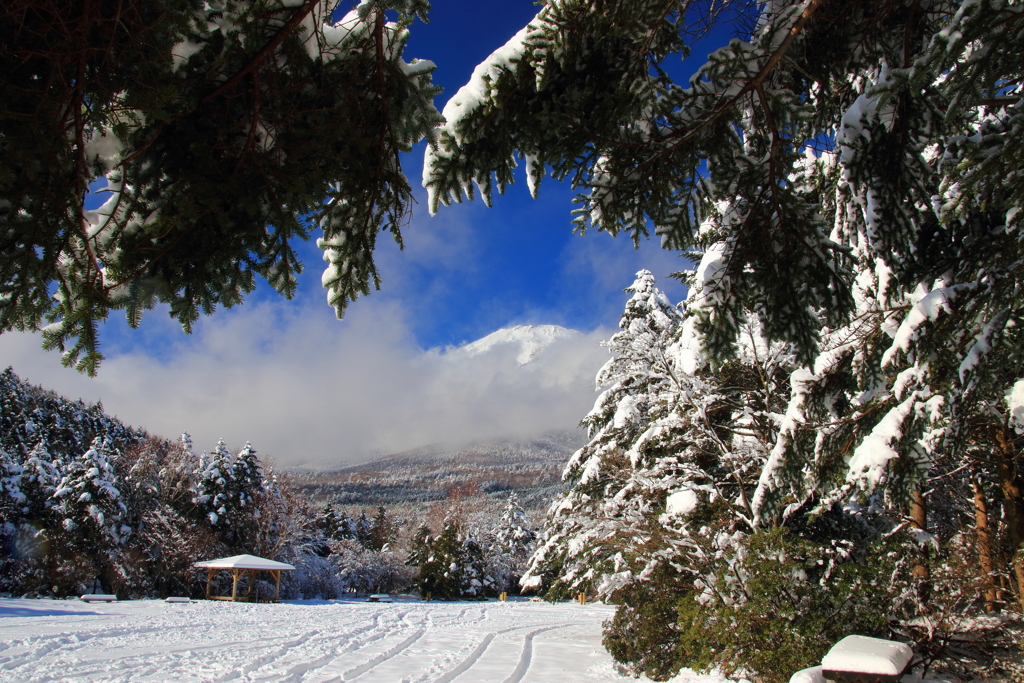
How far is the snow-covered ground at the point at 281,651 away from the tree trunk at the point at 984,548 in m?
3.86

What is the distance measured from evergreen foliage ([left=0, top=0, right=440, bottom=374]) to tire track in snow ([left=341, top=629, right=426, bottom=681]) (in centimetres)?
634

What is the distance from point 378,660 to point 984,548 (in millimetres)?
9723

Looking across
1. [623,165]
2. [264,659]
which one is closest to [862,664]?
[623,165]

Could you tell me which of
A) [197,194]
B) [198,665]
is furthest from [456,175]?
[198,665]

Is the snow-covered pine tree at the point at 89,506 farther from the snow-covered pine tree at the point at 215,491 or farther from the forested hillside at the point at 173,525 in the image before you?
the snow-covered pine tree at the point at 215,491

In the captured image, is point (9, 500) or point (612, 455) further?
point (9, 500)

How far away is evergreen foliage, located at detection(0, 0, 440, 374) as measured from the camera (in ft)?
7.59

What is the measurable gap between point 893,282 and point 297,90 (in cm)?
360

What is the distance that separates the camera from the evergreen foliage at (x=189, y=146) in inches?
91.0

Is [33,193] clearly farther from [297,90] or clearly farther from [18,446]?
[18,446]

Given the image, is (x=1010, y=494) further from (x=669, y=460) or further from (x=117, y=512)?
(x=117, y=512)

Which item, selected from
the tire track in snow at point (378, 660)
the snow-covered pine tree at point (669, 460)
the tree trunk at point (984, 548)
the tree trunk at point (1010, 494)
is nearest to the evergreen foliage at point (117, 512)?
the tire track in snow at point (378, 660)

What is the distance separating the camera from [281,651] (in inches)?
380

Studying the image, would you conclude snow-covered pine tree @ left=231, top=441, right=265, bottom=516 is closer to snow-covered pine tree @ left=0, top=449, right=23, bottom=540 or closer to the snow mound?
snow-covered pine tree @ left=0, top=449, right=23, bottom=540
